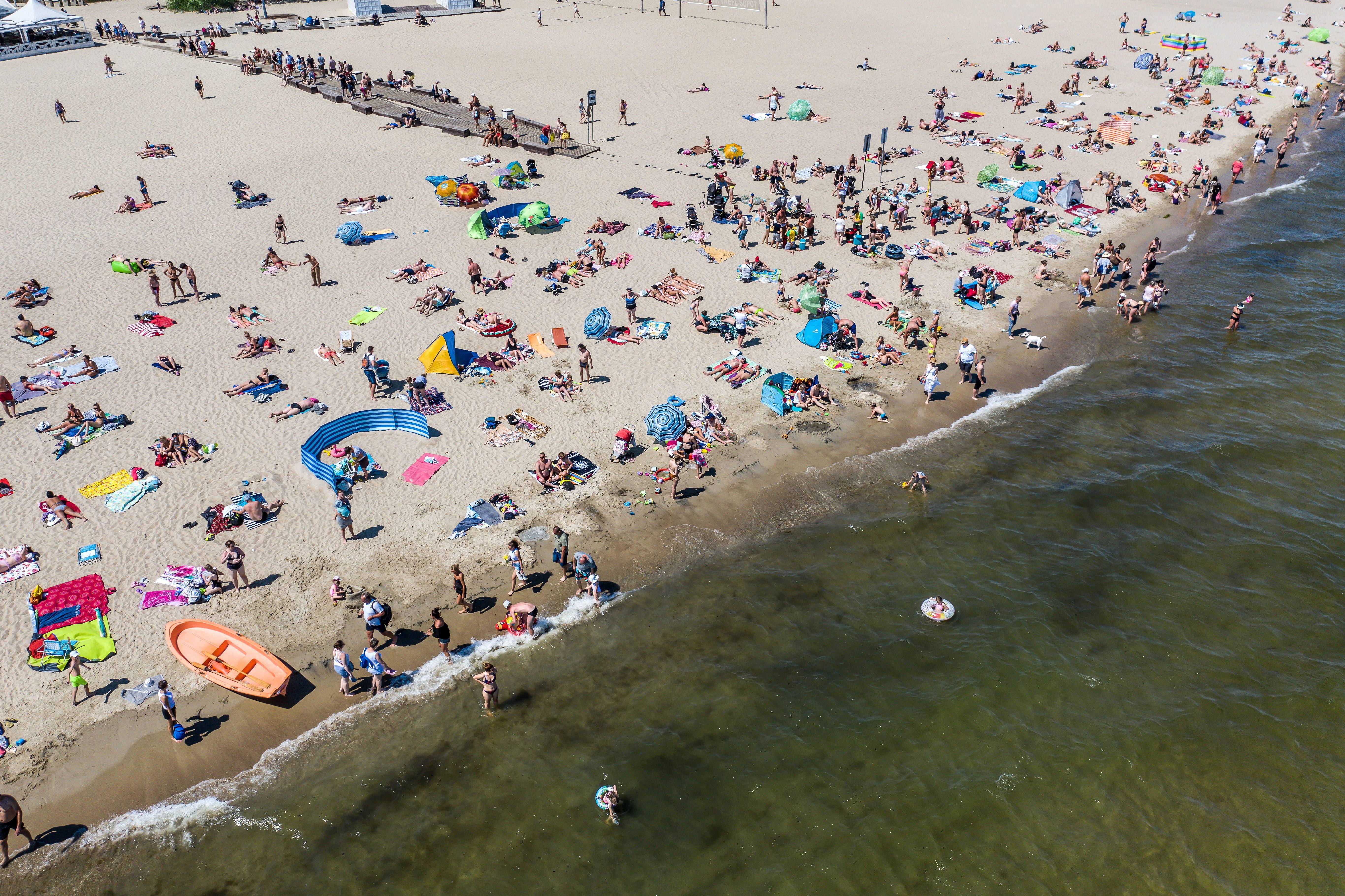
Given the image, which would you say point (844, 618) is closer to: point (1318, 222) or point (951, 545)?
point (951, 545)

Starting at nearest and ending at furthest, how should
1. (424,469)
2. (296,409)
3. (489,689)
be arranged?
(489,689)
(424,469)
(296,409)

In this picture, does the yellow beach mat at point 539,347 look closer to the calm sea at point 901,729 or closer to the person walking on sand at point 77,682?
the calm sea at point 901,729

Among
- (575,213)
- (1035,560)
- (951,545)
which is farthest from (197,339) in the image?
(1035,560)

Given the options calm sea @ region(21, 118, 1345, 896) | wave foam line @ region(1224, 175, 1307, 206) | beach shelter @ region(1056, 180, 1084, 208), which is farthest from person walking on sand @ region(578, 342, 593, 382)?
wave foam line @ region(1224, 175, 1307, 206)

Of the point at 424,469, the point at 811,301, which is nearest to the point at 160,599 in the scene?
the point at 424,469

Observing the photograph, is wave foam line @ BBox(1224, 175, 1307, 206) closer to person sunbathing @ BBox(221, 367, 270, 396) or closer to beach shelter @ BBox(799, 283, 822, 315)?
beach shelter @ BBox(799, 283, 822, 315)

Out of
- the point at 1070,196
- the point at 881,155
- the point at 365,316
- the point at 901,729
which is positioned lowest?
the point at 901,729

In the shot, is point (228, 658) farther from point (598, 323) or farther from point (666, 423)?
point (598, 323)
